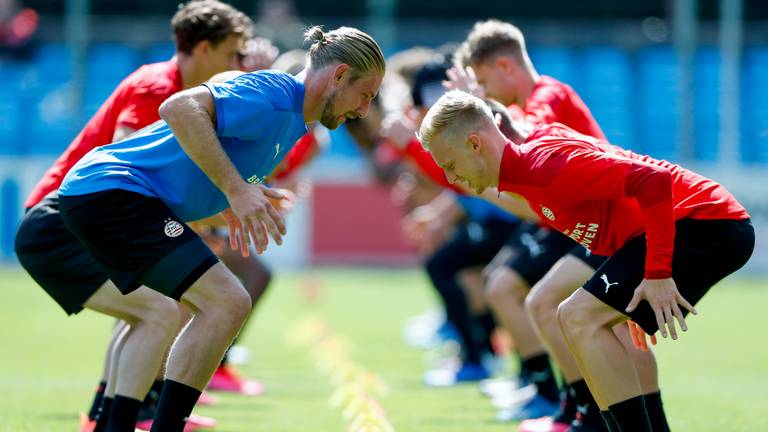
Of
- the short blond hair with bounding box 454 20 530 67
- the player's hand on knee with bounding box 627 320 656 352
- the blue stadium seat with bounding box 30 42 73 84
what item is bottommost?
the blue stadium seat with bounding box 30 42 73 84

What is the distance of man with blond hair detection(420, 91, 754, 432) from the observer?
483 cm

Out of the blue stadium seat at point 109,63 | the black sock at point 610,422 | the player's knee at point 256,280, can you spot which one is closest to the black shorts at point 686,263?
the black sock at point 610,422

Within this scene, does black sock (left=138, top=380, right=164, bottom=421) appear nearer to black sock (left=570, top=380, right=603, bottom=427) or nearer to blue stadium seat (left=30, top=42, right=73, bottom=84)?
black sock (left=570, top=380, right=603, bottom=427)

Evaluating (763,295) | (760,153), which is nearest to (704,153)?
(760,153)

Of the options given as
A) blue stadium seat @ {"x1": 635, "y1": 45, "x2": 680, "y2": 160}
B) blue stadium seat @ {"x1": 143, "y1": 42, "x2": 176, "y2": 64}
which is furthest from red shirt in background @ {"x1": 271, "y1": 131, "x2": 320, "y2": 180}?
blue stadium seat @ {"x1": 635, "y1": 45, "x2": 680, "y2": 160}

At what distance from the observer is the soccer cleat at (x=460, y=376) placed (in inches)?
364

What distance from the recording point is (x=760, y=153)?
73.6 ft

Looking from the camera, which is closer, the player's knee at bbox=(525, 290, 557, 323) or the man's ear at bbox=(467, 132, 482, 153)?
the man's ear at bbox=(467, 132, 482, 153)

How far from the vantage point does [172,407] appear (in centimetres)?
483

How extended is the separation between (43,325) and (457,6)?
14.1 metres

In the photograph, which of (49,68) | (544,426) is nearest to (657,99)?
(49,68)

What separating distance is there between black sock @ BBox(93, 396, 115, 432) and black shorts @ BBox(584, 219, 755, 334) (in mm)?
2437

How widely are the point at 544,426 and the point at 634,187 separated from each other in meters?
2.27

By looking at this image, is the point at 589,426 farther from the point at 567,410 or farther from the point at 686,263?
the point at 686,263
